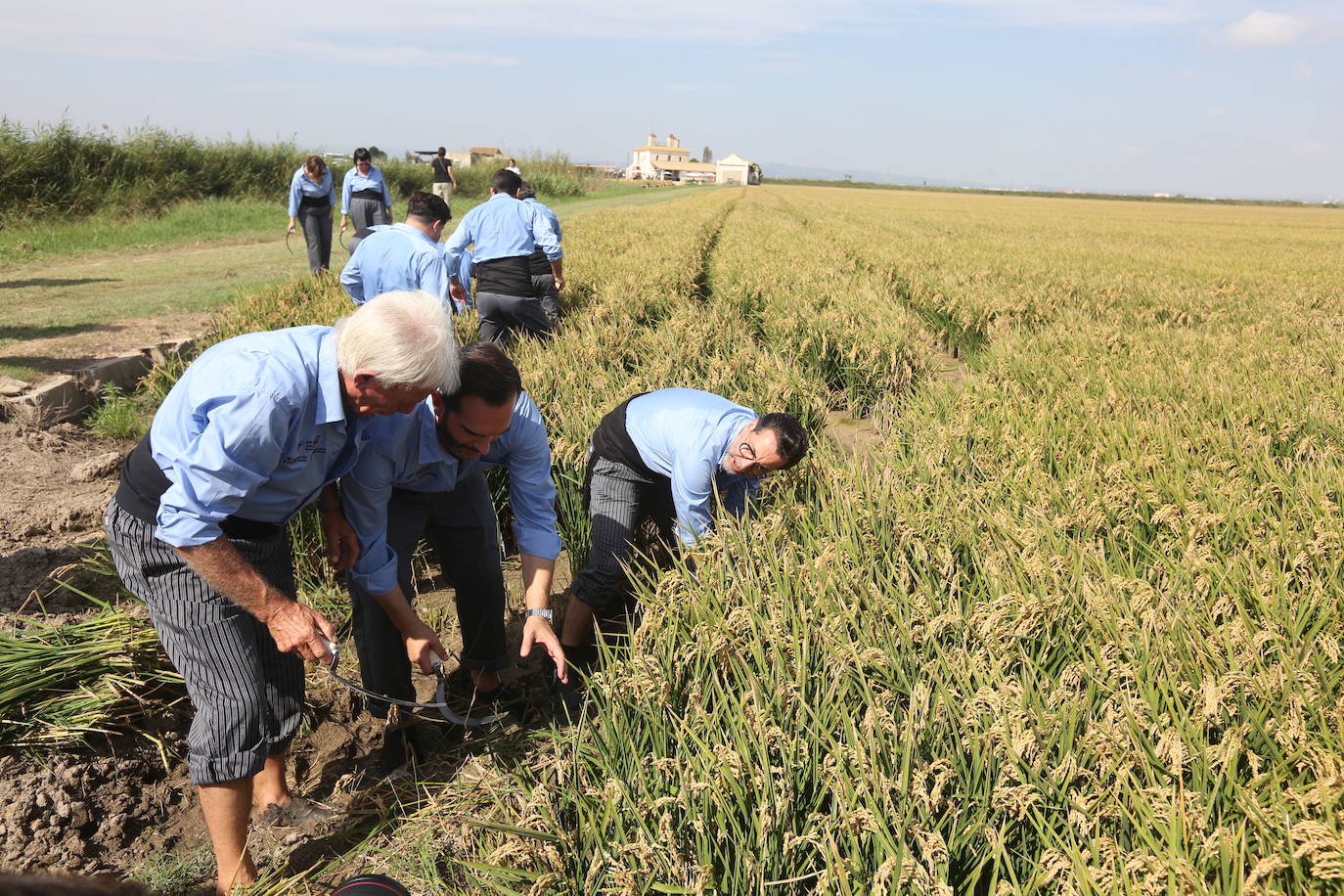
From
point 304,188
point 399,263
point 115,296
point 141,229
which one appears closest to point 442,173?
point 141,229

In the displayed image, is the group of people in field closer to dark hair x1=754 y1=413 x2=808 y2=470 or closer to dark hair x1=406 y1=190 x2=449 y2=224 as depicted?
dark hair x1=754 y1=413 x2=808 y2=470

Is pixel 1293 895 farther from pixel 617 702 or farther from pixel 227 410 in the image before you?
pixel 227 410

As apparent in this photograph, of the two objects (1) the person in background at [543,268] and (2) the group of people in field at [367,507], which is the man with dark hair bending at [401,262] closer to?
(1) the person in background at [543,268]

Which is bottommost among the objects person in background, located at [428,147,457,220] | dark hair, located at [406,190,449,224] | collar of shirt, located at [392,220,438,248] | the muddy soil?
the muddy soil

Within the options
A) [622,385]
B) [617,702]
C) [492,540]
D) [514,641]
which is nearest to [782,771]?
[617,702]

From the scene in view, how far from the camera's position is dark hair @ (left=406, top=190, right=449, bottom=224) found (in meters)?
5.33

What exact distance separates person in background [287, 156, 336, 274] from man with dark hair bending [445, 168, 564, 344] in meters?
3.35

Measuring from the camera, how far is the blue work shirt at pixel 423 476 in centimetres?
250

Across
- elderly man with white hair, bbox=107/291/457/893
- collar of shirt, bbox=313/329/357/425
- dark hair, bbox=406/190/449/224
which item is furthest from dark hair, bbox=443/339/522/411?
dark hair, bbox=406/190/449/224

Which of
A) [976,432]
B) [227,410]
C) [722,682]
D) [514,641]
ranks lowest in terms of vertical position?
[514,641]

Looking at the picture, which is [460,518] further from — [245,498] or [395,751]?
[245,498]

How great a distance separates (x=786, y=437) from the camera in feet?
9.87

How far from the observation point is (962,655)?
6.71 feet

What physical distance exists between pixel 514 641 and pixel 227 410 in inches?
76.8
